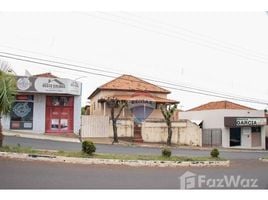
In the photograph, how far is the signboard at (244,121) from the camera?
3231cm

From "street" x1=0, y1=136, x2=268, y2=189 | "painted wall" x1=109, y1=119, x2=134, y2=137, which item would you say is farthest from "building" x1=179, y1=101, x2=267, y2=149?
"street" x1=0, y1=136, x2=268, y2=189

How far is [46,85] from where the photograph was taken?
25.9 meters

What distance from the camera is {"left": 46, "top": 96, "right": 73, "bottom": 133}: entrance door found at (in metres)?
26.2

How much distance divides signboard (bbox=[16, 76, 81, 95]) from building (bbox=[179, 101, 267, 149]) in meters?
12.8

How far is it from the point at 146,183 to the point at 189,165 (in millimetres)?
5495

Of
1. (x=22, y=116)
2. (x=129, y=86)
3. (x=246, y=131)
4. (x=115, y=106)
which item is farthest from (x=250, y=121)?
(x=22, y=116)

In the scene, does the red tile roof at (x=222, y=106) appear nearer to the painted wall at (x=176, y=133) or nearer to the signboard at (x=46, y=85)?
the painted wall at (x=176, y=133)

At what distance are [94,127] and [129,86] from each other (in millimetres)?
7514

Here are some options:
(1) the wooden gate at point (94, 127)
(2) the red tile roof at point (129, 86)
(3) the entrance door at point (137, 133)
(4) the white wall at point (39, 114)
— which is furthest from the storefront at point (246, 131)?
(4) the white wall at point (39, 114)

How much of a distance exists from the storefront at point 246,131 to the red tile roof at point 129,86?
6.58m

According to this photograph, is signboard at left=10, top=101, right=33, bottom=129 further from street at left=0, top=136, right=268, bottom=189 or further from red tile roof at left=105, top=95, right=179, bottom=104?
street at left=0, top=136, right=268, bottom=189

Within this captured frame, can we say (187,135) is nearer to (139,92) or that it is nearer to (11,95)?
(139,92)

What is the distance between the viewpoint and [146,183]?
1195 centimetres

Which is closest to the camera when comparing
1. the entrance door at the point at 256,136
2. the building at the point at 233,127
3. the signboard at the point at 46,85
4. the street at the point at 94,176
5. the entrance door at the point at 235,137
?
the street at the point at 94,176
